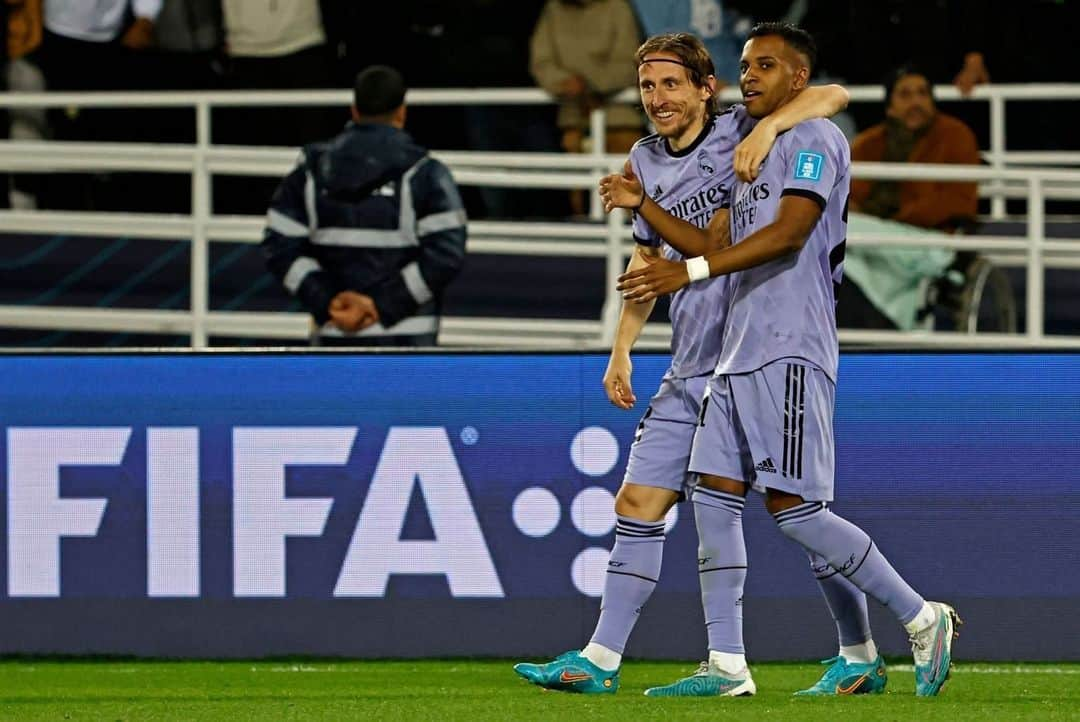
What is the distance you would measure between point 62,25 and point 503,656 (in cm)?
570

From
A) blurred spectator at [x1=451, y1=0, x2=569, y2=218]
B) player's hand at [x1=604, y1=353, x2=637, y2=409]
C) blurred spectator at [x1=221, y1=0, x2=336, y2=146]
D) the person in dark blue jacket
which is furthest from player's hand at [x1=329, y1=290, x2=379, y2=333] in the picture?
blurred spectator at [x1=221, y1=0, x2=336, y2=146]

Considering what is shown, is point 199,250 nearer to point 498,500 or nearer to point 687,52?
point 498,500

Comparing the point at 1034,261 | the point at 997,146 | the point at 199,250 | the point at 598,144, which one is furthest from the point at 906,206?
the point at 199,250

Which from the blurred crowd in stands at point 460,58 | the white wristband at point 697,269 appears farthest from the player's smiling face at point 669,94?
the blurred crowd in stands at point 460,58

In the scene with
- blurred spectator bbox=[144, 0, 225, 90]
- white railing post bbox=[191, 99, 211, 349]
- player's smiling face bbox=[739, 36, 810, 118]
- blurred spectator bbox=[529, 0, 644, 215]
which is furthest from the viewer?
blurred spectator bbox=[144, 0, 225, 90]

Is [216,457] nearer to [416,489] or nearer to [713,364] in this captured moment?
[416,489]

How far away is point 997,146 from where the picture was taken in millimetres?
11648

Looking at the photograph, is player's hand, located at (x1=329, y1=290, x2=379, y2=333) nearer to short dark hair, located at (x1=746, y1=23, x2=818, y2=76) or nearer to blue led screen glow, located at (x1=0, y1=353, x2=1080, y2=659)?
blue led screen glow, located at (x1=0, y1=353, x2=1080, y2=659)

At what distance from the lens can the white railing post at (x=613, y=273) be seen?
1035 cm

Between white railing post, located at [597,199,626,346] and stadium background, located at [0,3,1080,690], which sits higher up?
white railing post, located at [597,199,626,346]

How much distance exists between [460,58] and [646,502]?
5925 mm

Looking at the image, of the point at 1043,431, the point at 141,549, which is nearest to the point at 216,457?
the point at 141,549

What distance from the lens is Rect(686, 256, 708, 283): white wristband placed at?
6.34 meters

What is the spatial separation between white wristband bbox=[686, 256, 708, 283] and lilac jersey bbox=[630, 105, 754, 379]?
0.30m
